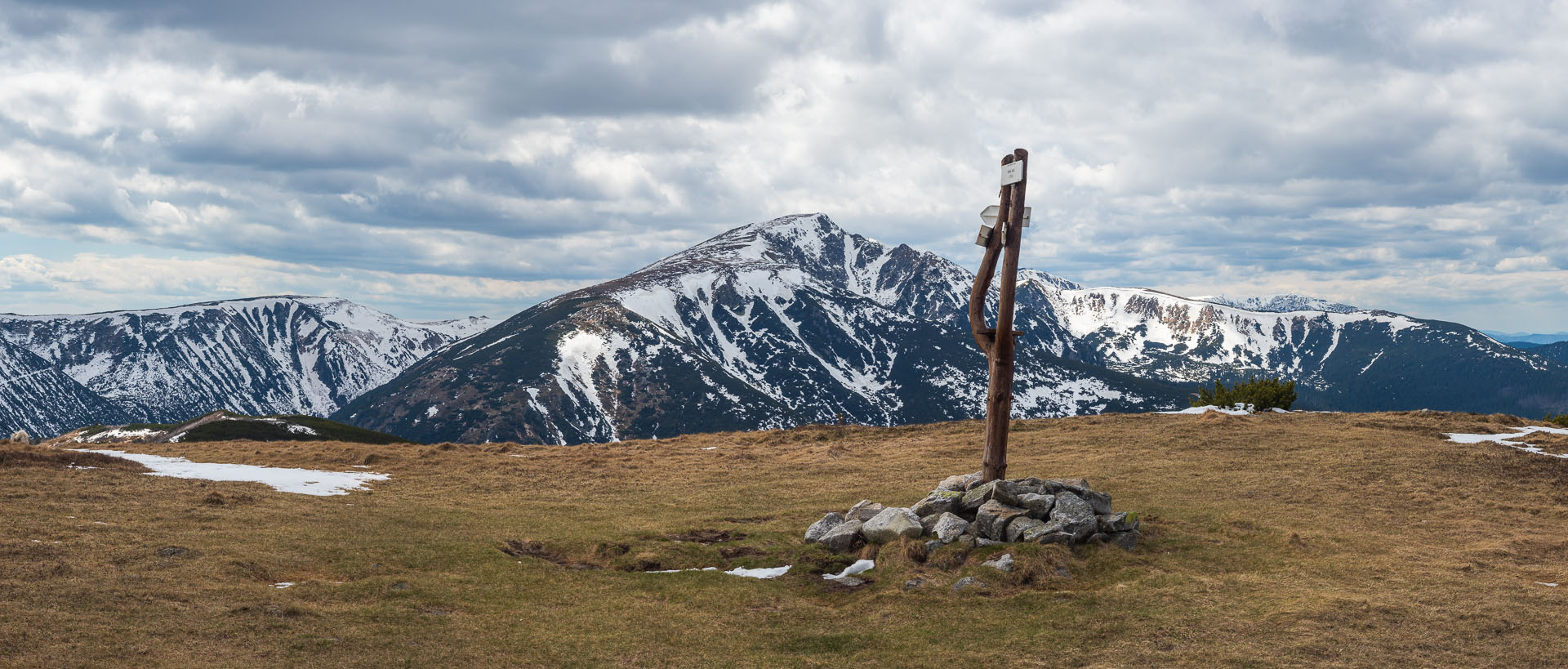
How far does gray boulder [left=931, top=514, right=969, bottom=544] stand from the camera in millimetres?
24281

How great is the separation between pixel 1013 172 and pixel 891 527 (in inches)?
477

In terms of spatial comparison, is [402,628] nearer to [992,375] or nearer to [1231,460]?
[992,375]

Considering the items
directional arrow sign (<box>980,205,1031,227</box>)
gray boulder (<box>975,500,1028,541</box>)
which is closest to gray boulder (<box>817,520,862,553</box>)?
gray boulder (<box>975,500,1028,541</box>)

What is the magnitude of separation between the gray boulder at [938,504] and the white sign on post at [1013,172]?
10266 mm

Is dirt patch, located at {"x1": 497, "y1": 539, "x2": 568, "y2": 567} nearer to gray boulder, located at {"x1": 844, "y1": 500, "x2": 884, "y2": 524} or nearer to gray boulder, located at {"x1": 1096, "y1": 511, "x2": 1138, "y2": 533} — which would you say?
gray boulder, located at {"x1": 844, "y1": 500, "x2": 884, "y2": 524}

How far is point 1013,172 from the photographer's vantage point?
92.9 feet

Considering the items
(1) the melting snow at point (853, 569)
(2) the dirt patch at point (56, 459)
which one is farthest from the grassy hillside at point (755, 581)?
(2) the dirt patch at point (56, 459)

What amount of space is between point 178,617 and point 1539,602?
28.1m

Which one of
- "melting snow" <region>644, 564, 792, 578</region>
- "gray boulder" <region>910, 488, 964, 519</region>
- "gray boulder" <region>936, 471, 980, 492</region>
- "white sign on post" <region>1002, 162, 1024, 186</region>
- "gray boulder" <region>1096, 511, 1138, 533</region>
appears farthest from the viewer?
"gray boulder" <region>936, 471, 980, 492</region>

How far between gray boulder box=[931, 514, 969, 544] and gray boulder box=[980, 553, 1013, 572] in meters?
1.76

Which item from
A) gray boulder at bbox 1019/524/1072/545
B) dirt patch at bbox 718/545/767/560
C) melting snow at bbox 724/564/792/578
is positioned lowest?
melting snow at bbox 724/564/792/578

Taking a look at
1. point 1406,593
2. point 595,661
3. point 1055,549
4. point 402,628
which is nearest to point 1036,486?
point 1055,549

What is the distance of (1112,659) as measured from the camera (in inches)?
650

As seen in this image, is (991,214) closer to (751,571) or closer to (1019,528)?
(1019,528)
